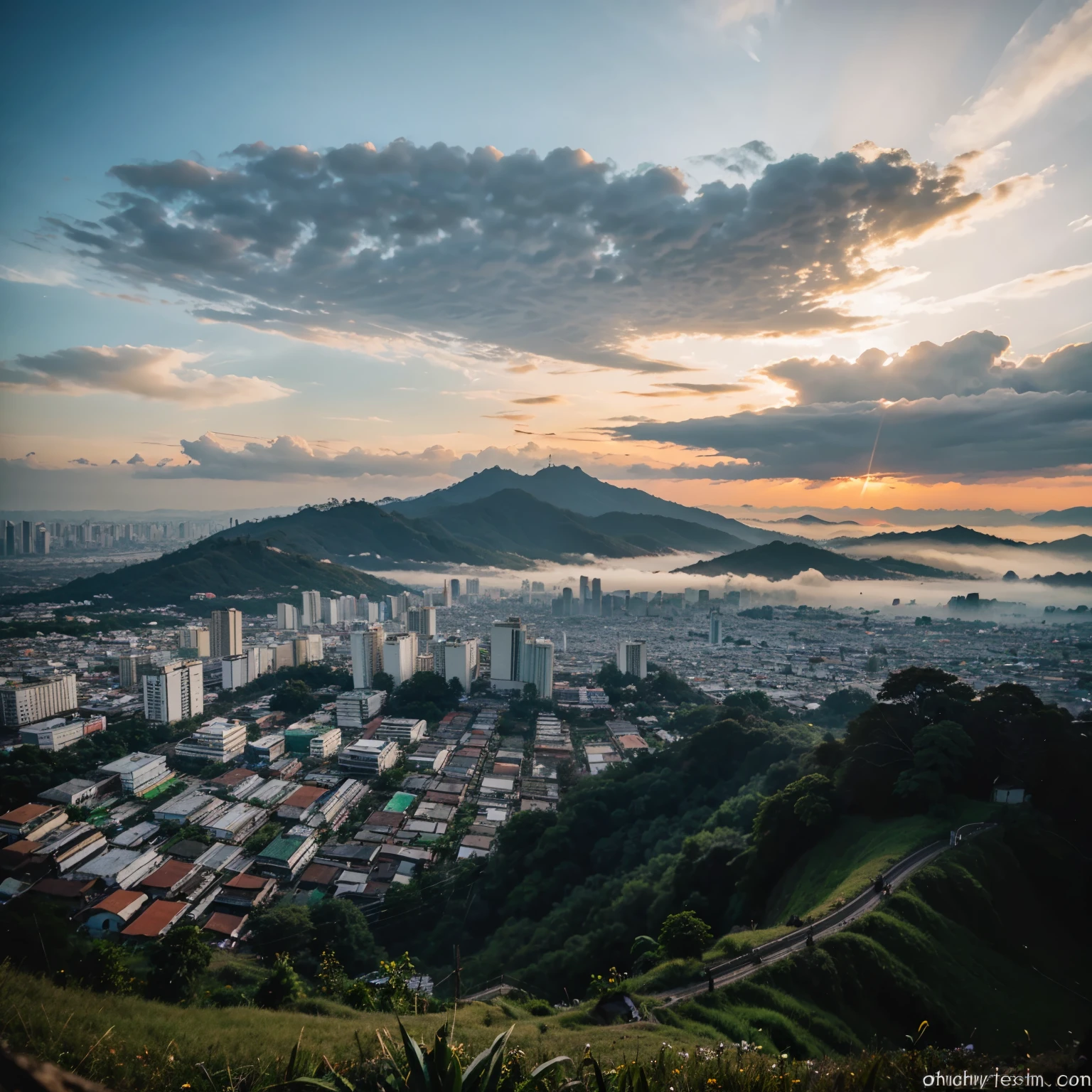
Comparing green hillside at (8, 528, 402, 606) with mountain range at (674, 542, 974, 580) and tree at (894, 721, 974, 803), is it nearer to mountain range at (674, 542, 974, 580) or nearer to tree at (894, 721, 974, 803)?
mountain range at (674, 542, 974, 580)

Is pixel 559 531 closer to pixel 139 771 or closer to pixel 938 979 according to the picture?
pixel 139 771

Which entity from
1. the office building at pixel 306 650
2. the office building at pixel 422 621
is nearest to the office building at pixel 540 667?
the office building at pixel 306 650

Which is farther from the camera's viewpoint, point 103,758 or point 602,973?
point 103,758

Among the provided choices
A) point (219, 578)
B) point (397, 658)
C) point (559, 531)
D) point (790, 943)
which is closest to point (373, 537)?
point (559, 531)

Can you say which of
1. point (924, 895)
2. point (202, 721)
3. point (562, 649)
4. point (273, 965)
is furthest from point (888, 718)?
point (562, 649)

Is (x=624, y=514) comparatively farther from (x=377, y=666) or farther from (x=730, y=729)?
(x=730, y=729)
